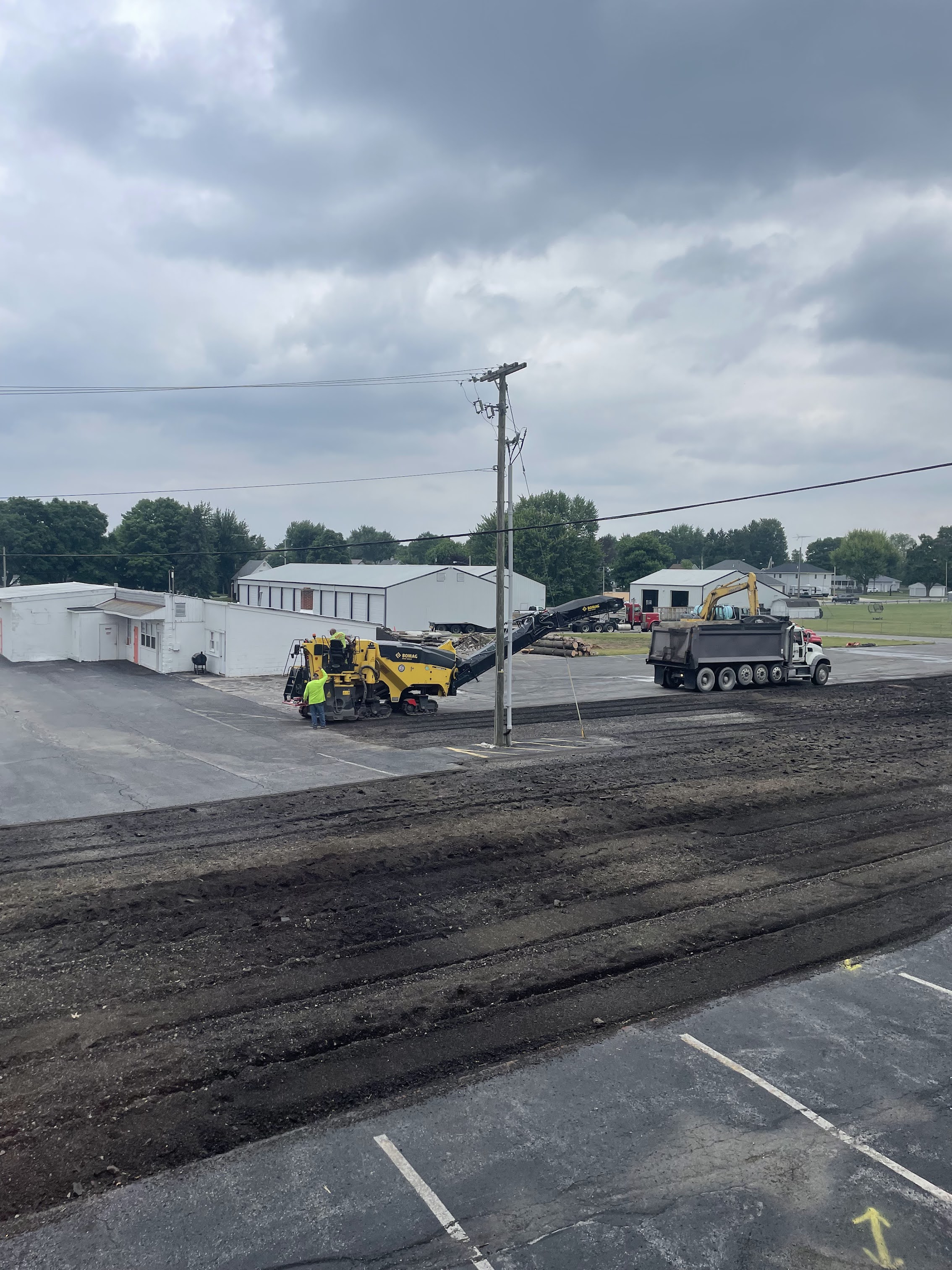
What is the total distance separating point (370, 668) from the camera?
27266mm

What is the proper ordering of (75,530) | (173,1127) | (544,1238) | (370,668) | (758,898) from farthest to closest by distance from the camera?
(75,530)
(370,668)
(758,898)
(173,1127)
(544,1238)

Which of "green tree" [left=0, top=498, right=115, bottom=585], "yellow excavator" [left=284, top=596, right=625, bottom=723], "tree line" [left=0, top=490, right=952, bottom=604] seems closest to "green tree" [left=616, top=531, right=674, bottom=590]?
"tree line" [left=0, top=490, right=952, bottom=604]

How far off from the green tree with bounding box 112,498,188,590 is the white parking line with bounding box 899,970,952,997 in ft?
285

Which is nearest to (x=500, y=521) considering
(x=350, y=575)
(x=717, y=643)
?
(x=717, y=643)

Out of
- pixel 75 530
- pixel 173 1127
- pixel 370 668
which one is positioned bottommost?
pixel 173 1127

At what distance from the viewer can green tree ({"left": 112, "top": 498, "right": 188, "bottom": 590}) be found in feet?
300

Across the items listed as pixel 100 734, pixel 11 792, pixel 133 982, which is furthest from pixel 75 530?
pixel 133 982

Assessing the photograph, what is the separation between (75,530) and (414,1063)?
321ft

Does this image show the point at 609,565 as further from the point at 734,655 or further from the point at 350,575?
the point at 734,655

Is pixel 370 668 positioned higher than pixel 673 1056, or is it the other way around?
pixel 370 668

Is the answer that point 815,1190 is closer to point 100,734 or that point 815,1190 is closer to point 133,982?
point 133,982

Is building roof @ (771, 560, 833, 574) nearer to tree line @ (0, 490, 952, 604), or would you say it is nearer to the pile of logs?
tree line @ (0, 490, 952, 604)

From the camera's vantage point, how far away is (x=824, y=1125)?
22.2ft

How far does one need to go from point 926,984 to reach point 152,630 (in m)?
36.9
